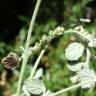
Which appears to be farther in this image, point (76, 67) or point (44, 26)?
point (44, 26)

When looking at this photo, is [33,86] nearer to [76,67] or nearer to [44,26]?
[76,67]

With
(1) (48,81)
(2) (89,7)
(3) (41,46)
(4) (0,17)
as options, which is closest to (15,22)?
(4) (0,17)

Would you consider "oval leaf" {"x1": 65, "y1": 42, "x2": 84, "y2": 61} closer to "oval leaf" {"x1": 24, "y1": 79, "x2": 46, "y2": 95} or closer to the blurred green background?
"oval leaf" {"x1": 24, "y1": 79, "x2": 46, "y2": 95}

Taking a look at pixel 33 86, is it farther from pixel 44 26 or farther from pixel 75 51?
pixel 44 26

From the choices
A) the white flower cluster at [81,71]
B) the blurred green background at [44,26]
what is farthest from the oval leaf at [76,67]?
the blurred green background at [44,26]

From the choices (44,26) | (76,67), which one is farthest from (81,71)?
(44,26)

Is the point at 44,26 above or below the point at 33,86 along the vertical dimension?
below

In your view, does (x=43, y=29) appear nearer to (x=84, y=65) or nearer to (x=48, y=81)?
(x=48, y=81)

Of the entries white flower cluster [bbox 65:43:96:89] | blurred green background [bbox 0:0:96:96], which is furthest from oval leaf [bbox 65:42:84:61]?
blurred green background [bbox 0:0:96:96]
